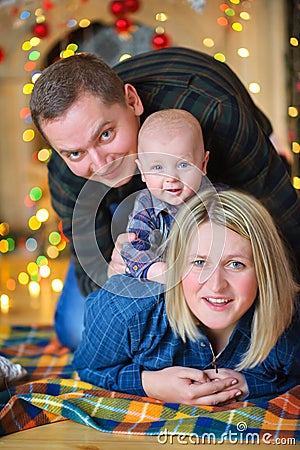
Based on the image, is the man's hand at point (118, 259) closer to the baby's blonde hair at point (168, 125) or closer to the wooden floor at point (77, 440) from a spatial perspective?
the baby's blonde hair at point (168, 125)

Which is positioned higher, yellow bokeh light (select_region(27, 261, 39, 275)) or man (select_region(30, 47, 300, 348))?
man (select_region(30, 47, 300, 348))

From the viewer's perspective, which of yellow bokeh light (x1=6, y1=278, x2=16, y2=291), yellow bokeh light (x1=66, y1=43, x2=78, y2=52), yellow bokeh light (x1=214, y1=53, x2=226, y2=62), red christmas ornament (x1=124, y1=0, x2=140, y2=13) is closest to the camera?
yellow bokeh light (x1=66, y1=43, x2=78, y2=52)

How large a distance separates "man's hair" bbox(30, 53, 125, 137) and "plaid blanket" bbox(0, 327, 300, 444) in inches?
20.4

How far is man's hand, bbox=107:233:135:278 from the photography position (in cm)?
143

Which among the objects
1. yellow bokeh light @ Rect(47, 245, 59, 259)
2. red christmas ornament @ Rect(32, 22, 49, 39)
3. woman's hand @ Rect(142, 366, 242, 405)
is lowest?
yellow bokeh light @ Rect(47, 245, 59, 259)

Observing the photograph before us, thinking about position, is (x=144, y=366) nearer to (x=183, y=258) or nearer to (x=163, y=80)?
(x=183, y=258)

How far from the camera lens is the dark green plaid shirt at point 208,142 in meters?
1.48

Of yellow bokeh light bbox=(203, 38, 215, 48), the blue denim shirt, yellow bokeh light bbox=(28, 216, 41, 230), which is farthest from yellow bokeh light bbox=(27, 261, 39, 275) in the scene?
yellow bokeh light bbox=(203, 38, 215, 48)

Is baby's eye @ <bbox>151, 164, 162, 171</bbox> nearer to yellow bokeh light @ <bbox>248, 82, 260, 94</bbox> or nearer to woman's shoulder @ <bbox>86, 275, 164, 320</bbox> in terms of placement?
woman's shoulder @ <bbox>86, 275, 164, 320</bbox>

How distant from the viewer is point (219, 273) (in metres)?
1.38

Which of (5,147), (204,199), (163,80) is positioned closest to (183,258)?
(204,199)

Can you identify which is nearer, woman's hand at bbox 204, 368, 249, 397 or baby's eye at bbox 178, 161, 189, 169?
baby's eye at bbox 178, 161, 189, 169

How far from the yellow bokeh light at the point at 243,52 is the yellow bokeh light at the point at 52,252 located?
64.8 inches

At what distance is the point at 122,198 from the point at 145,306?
21 cm
